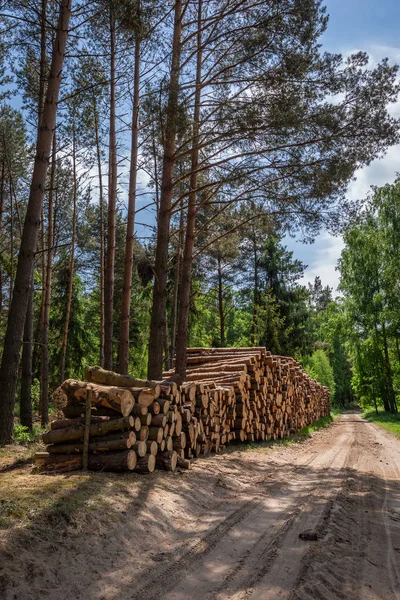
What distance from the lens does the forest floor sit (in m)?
4.00

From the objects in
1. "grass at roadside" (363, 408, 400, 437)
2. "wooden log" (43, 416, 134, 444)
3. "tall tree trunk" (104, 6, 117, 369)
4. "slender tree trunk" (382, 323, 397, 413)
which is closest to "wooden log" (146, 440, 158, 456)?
"wooden log" (43, 416, 134, 444)

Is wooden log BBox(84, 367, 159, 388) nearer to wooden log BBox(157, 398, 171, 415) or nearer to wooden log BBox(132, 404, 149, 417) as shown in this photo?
wooden log BBox(157, 398, 171, 415)

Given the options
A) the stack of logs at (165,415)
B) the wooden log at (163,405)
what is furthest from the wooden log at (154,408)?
the wooden log at (163,405)

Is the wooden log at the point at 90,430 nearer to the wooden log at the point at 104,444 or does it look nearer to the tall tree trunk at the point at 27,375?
the wooden log at the point at 104,444

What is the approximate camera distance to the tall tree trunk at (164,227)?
10992 millimetres

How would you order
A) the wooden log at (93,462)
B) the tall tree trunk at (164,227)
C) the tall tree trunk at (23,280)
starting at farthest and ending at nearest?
the tall tree trunk at (164,227)
the tall tree trunk at (23,280)
the wooden log at (93,462)

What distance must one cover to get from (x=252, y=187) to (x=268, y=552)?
10033 millimetres

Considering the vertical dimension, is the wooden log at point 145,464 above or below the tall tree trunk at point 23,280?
below

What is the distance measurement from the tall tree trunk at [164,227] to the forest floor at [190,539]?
3.77 m

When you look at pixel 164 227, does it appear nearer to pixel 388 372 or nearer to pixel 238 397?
pixel 238 397

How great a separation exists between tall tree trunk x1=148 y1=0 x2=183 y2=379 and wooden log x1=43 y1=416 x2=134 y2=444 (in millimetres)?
3791

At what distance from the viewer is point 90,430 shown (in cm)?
763

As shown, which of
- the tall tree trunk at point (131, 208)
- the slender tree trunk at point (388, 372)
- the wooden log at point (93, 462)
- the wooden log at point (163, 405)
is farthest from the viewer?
the slender tree trunk at point (388, 372)

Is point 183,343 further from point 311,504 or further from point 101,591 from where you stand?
point 101,591
